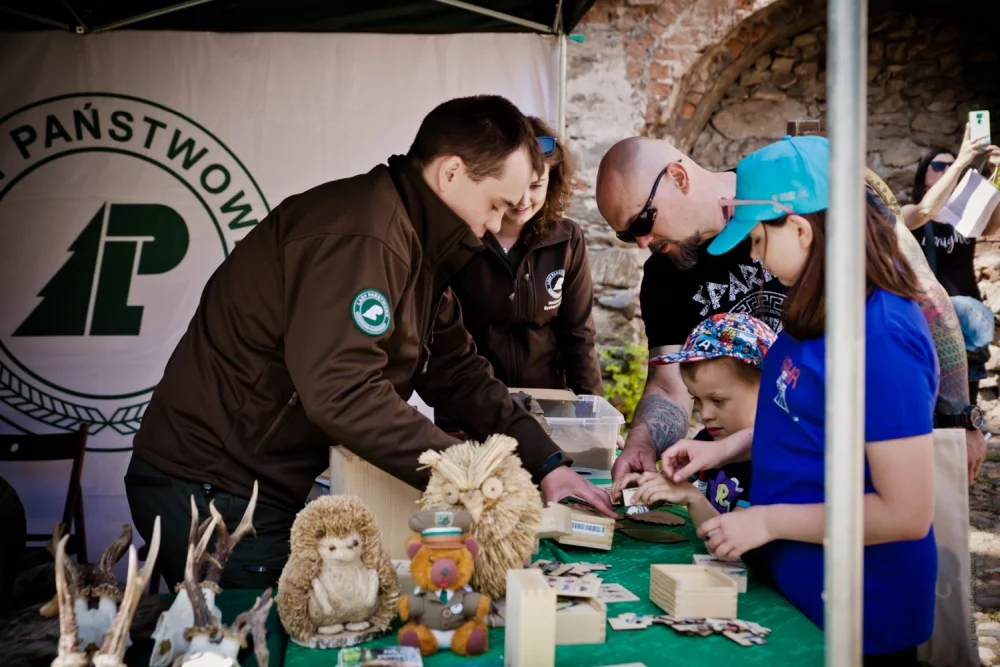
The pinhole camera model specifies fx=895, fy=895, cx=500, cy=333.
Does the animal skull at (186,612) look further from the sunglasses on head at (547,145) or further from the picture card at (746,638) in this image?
the sunglasses on head at (547,145)

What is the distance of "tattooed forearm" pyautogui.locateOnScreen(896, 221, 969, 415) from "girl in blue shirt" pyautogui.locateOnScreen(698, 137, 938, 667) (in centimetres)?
43

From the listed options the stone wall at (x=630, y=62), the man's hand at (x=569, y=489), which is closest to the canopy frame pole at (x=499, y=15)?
the stone wall at (x=630, y=62)

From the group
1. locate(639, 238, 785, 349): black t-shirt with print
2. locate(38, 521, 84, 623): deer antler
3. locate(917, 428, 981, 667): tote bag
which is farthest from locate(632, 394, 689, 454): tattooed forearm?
locate(38, 521, 84, 623): deer antler

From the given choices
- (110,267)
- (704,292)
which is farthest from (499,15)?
(110,267)

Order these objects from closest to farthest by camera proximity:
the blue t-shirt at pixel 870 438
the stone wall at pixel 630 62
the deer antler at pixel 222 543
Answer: the deer antler at pixel 222 543 < the blue t-shirt at pixel 870 438 < the stone wall at pixel 630 62

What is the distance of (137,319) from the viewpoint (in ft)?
13.6

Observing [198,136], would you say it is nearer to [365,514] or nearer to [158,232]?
[158,232]

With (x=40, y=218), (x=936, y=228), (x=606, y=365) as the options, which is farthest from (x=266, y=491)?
(x=936, y=228)

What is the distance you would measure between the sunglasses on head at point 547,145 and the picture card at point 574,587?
1960mm

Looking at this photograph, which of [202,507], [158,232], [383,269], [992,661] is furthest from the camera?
[158,232]

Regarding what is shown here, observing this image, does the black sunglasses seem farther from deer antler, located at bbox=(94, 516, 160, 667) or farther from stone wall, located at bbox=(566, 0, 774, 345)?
stone wall, located at bbox=(566, 0, 774, 345)

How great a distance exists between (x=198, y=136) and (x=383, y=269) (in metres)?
2.57

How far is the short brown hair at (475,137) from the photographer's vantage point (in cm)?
214

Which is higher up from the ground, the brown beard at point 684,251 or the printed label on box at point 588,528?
the brown beard at point 684,251
